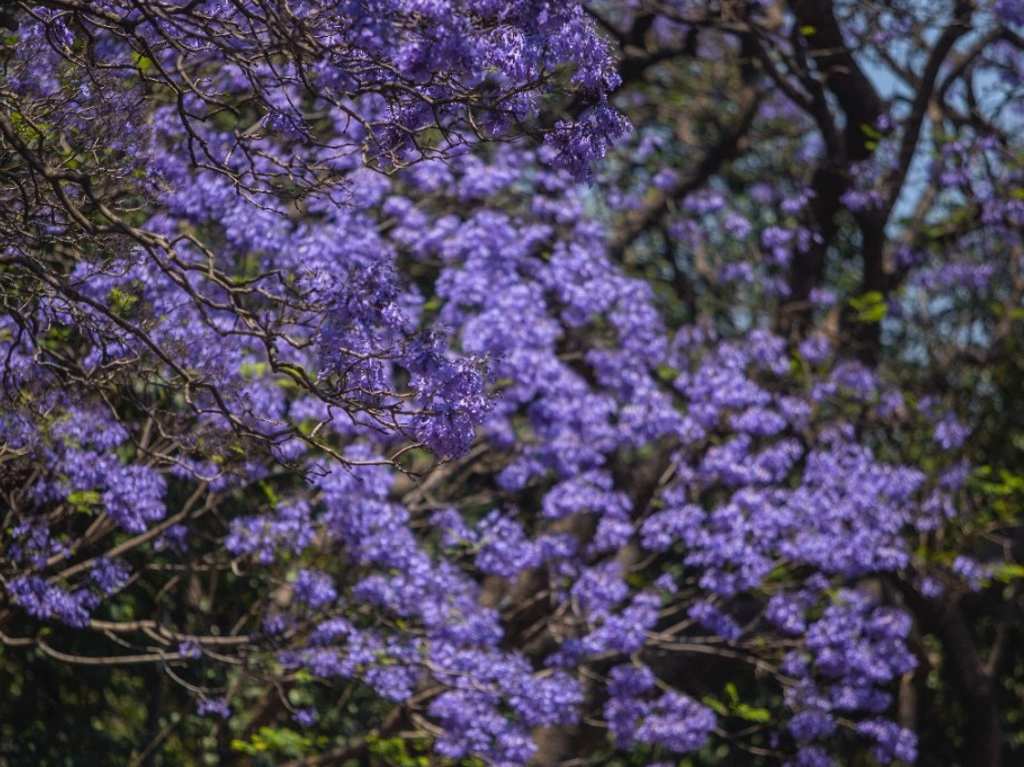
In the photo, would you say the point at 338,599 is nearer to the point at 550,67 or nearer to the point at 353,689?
the point at 353,689

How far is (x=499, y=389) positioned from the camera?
7801mm

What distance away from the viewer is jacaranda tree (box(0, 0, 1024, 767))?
4.90 m

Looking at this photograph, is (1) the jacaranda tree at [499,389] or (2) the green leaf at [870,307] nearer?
(1) the jacaranda tree at [499,389]

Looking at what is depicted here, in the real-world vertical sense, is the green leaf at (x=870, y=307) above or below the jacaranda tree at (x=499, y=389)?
above

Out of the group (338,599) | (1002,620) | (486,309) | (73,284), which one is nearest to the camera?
(73,284)

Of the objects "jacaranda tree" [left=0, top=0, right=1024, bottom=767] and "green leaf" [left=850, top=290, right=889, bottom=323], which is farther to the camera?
"green leaf" [left=850, top=290, right=889, bottom=323]

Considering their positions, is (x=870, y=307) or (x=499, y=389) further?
(x=870, y=307)

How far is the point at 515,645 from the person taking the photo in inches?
334

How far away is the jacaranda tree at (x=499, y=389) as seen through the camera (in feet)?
16.1

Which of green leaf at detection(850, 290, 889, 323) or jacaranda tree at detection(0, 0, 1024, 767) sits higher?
green leaf at detection(850, 290, 889, 323)

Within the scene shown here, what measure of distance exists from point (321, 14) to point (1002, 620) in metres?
7.61

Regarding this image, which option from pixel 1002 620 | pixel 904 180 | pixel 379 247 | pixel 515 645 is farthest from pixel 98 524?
pixel 1002 620

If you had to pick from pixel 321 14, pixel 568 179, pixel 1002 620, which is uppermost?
pixel 568 179

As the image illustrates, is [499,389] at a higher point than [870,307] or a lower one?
lower
